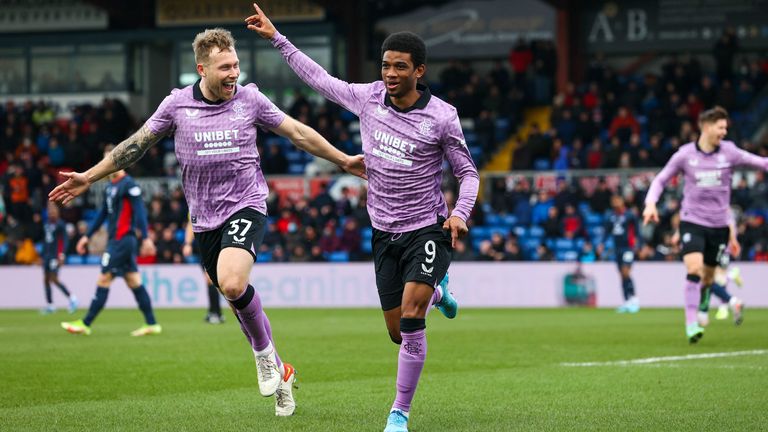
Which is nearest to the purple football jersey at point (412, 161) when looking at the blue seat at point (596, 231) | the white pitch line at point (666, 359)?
the white pitch line at point (666, 359)

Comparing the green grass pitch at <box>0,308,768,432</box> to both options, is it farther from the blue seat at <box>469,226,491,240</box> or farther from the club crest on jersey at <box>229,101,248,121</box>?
the blue seat at <box>469,226,491,240</box>

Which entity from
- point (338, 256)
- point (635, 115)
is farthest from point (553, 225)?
point (635, 115)

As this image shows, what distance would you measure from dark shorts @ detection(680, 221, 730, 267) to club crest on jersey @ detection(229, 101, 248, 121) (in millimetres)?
7455

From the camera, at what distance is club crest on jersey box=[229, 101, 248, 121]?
888 cm

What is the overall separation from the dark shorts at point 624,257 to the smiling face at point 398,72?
17223mm

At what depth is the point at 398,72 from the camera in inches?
311

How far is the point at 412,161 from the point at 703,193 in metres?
7.56

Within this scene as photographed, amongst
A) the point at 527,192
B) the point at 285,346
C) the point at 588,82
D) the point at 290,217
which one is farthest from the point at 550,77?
the point at 285,346

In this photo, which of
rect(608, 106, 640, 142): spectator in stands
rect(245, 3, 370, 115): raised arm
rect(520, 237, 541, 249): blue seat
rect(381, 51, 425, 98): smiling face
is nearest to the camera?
rect(381, 51, 425, 98): smiling face

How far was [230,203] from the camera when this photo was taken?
8875 millimetres

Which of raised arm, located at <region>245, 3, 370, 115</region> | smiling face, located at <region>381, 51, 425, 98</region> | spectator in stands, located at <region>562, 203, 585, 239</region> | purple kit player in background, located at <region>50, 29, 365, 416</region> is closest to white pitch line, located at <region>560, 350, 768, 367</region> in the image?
purple kit player in background, located at <region>50, 29, 365, 416</region>

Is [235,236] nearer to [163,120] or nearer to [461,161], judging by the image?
[163,120]

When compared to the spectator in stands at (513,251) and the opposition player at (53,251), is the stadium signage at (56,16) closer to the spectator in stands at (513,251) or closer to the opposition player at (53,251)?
the opposition player at (53,251)

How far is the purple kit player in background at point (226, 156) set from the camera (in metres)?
8.73
